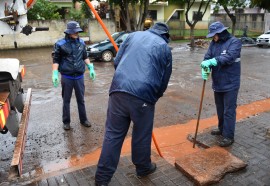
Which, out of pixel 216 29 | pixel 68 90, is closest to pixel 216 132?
pixel 216 29

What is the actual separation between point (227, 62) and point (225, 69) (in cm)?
18

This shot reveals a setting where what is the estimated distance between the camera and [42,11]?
25.0 m

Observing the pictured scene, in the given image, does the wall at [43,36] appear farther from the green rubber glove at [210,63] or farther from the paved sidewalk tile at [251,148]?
the green rubber glove at [210,63]

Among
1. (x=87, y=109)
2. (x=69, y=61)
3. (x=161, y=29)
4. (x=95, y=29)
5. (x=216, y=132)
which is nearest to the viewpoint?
(x=161, y=29)

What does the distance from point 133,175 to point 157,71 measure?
4.62 ft

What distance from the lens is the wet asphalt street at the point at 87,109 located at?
4758 mm

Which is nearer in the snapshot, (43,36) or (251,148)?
(251,148)

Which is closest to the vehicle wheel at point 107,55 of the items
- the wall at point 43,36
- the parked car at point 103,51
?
the parked car at point 103,51

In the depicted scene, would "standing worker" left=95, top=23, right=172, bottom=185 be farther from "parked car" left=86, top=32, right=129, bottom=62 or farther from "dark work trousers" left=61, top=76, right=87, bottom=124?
"parked car" left=86, top=32, right=129, bottom=62

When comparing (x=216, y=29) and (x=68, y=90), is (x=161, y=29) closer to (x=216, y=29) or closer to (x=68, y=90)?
(x=216, y=29)

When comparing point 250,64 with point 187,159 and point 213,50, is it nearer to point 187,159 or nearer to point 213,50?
point 213,50

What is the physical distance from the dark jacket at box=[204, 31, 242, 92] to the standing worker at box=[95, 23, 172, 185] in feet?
4.25

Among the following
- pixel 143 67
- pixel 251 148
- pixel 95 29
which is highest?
pixel 95 29

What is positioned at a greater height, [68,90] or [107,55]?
[68,90]
